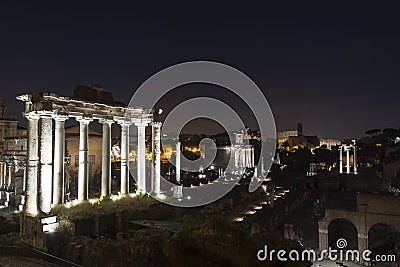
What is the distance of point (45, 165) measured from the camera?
57.1 ft

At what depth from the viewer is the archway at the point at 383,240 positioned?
2171cm

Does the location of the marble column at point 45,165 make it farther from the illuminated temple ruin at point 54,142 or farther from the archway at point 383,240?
the archway at point 383,240

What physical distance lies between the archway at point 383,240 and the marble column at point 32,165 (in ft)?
72.7

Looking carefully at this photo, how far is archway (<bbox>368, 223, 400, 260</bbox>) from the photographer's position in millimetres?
21711

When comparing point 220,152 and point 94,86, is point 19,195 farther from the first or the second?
point 220,152

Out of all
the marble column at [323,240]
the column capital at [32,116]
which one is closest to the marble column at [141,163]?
the column capital at [32,116]

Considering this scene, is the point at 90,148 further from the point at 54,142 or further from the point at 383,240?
the point at 383,240

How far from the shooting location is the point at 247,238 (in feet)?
36.6

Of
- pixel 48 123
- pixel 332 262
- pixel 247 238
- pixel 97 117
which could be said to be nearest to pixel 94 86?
pixel 97 117

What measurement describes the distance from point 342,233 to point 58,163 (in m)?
22.8

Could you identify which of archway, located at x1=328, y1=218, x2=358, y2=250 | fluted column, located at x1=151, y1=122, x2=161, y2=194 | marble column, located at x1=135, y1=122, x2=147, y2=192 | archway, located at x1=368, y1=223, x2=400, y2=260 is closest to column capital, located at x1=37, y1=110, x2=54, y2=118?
marble column, located at x1=135, y1=122, x2=147, y2=192

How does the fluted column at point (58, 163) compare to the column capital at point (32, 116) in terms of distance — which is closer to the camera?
the column capital at point (32, 116)

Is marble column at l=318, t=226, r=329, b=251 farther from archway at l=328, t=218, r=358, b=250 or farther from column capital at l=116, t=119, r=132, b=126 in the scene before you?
column capital at l=116, t=119, r=132, b=126

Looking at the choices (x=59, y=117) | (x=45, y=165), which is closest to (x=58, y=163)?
(x=45, y=165)
